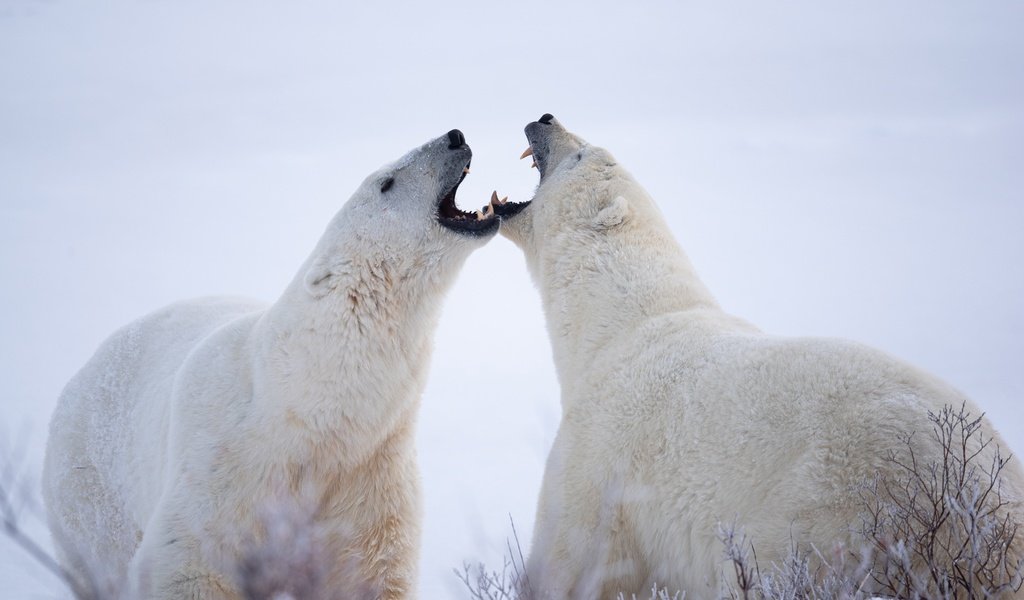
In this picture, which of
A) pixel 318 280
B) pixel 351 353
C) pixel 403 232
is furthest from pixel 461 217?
pixel 351 353

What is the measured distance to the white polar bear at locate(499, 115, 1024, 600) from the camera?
2.69 meters

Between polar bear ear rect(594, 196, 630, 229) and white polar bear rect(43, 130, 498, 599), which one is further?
polar bear ear rect(594, 196, 630, 229)

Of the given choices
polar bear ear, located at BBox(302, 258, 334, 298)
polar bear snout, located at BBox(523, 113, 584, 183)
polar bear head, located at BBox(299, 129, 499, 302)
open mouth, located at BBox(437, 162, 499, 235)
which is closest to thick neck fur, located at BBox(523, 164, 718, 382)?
polar bear snout, located at BBox(523, 113, 584, 183)

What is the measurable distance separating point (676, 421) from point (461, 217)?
1.28 meters

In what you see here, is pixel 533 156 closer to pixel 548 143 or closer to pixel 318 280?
pixel 548 143

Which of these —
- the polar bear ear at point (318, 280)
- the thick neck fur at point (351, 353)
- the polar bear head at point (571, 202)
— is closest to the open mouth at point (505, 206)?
the polar bear head at point (571, 202)

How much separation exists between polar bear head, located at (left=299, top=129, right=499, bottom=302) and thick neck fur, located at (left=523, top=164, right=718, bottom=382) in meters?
0.56

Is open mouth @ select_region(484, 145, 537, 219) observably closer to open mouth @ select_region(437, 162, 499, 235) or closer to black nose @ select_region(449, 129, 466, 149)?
open mouth @ select_region(437, 162, 499, 235)

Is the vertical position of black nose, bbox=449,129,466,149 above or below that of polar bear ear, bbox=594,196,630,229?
above

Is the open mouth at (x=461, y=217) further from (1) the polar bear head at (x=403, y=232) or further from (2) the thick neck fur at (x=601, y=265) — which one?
(2) the thick neck fur at (x=601, y=265)

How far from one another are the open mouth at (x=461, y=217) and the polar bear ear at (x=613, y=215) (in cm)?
56

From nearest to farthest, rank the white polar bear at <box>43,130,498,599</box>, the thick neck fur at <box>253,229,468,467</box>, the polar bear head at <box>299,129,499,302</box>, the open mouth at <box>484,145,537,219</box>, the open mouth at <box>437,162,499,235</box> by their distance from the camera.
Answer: the white polar bear at <box>43,130,498,599</box> → the thick neck fur at <box>253,229,468,467</box> → the polar bear head at <box>299,129,499,302</box> → the open mouth at <box>437,162,499,235</box> → the open mouth at <box>484,145,537,219</box>

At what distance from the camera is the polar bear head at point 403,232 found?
3422 millimetres

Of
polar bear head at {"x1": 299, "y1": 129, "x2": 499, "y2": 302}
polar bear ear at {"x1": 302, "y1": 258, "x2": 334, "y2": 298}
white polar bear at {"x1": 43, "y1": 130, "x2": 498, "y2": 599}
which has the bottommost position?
A: white polar bear at {"x1": 43, "y1": 130, "x2": 498, "y2": 599}
